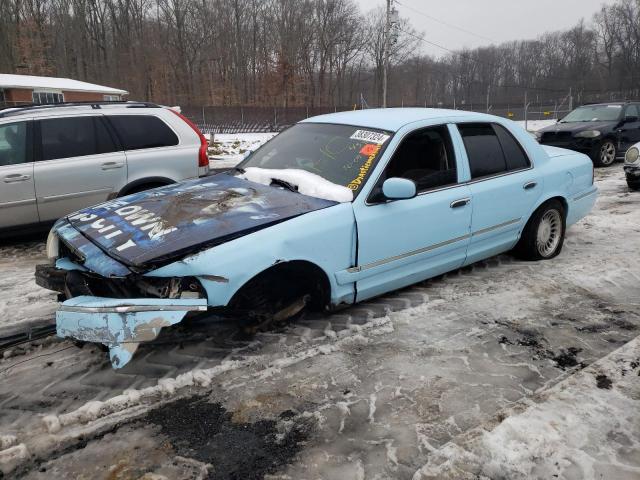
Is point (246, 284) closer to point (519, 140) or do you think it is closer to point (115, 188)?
point (519, 140)

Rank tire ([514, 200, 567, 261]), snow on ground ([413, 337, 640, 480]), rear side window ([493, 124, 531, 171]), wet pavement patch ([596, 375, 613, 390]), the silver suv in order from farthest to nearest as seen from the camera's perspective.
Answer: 1. the silver suv
2. tire ([514, 200, 567, 261])
3. rear side window ([493, 124, 531, 171])
4. wet pavement patch ([596, 375, 613, 390])
5. snow on ground ([413, 337, 640, 480])

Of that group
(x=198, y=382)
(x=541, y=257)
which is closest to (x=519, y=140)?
(x=541, y=257)

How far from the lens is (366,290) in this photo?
3566mm

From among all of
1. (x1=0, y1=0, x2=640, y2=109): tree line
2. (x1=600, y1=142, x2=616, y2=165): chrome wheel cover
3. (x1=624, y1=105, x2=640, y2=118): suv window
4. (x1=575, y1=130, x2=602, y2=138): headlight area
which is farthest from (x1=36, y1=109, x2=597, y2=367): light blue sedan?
(x1=0, y1=0, x2=640, y2=109): tree line

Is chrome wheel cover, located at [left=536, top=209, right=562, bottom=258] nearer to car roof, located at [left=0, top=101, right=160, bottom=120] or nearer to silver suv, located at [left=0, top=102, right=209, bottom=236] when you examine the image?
silver suv, located at [left=0, top=102, right=209, bottom=236]

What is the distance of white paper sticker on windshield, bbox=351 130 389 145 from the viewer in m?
3.72

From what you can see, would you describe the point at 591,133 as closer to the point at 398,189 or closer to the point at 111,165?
the point at 398,189

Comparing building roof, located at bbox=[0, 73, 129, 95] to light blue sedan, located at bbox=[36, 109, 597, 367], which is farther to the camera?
building roof, located at bbox=[0, 73, 129, 95]

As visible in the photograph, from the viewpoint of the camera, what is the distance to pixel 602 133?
11359mm

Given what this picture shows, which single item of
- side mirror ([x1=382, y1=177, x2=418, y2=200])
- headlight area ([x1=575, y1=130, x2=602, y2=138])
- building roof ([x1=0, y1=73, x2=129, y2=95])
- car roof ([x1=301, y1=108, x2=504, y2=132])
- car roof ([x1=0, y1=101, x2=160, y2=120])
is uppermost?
building roof ([x1=0, y1=73, x2=129, y2=95])

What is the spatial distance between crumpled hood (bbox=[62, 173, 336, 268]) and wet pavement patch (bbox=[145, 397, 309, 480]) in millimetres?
870

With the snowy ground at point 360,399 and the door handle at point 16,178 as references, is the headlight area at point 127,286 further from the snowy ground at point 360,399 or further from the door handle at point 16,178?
the door handle at point 16,178

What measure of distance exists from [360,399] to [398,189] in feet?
4.85

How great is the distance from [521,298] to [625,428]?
5.71 ft
